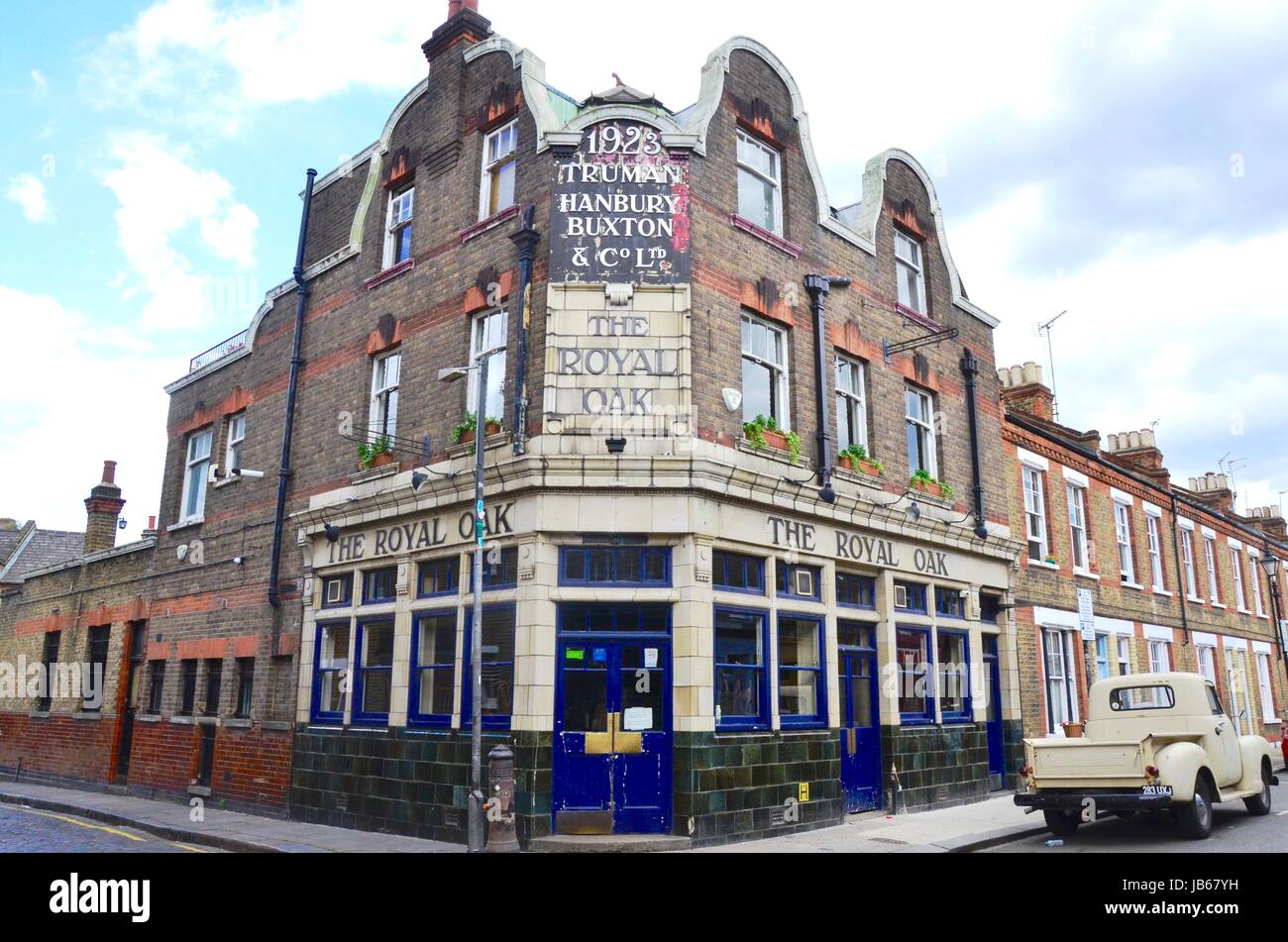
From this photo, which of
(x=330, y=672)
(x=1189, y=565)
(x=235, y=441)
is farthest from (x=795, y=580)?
(x=1189, y=565)

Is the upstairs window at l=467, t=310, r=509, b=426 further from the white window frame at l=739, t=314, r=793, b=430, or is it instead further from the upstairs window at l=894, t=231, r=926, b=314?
the upstairs window at l=894, t=231, r=926, b=314

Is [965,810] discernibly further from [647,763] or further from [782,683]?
[647,763]

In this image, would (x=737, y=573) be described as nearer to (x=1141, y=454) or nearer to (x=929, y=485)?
(x=929, y=485)

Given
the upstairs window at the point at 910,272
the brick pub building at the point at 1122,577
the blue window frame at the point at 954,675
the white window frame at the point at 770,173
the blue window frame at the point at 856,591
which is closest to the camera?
the white window frame at the point at 770,173

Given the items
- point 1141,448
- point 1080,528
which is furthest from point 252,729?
point 1141,448

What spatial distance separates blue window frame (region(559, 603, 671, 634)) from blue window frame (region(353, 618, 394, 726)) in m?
3.70

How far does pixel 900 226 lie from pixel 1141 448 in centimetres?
1568

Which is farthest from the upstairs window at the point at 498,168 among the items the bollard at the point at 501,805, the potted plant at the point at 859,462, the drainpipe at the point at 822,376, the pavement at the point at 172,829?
the pavement at the point at 172,829

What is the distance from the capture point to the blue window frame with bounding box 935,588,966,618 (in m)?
17.7

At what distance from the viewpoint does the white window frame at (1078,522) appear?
22766 millimetres

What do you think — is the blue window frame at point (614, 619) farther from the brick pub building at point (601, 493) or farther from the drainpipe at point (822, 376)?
the drainpipe at point (822, 376)

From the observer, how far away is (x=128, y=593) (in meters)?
22.3

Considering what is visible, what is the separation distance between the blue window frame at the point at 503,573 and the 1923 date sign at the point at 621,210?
3976 millimetres

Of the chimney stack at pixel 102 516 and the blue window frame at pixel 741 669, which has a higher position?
the chimney stack at pixel 102 516
